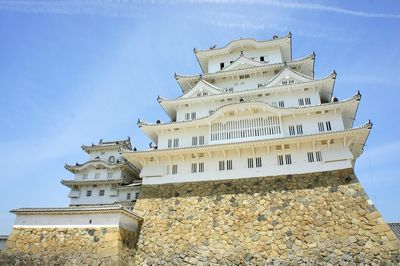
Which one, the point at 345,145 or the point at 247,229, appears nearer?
the point at 247,229

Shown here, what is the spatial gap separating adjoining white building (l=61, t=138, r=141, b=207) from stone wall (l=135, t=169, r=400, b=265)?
11.2 m

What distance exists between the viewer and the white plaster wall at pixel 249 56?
28.0m

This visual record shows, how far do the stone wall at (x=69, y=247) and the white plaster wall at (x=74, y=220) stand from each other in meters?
0.30

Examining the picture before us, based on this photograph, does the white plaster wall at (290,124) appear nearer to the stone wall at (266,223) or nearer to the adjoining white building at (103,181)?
the stone wall at (266,223)

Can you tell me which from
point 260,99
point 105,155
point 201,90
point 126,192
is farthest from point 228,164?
point 105,155

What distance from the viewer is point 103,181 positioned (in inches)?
1247

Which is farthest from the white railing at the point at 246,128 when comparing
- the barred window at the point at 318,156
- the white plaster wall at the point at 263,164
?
the barred window at the point at 318,156

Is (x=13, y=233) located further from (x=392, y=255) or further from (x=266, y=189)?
(x=392, y=255)

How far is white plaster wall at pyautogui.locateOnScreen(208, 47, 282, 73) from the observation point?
91.7 ft

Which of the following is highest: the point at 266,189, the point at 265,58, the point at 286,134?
the point at 265,58

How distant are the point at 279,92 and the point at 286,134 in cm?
423

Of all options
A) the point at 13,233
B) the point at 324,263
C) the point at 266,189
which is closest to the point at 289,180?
the point at 266,189

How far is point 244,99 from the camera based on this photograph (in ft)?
79.6

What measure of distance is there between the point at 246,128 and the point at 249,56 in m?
10.1
